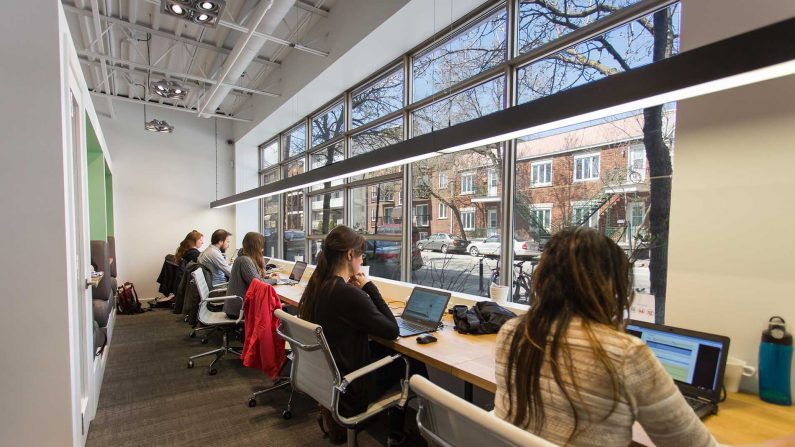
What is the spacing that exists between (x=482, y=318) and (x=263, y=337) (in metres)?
1.51

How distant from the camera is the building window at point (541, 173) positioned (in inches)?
102

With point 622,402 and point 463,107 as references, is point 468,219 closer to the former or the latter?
point 463,107

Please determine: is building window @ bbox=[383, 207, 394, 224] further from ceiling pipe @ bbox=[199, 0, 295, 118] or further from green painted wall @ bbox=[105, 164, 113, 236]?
green painted wall @ bbox=[105, 164, 113, 236]

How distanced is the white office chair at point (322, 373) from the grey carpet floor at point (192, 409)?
62 cm

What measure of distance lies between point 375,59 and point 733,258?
3.41 metres

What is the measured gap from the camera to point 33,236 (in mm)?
1616

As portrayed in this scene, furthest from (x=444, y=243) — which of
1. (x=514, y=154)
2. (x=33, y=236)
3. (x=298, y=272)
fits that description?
(x=33, y=236)

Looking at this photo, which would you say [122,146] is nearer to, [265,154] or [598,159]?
[265,154]

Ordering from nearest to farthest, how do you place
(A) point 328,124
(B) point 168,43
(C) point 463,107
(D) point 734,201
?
(D) point 734,201
(C) point 463,107
(B) point 168,43
(A) point 328,124

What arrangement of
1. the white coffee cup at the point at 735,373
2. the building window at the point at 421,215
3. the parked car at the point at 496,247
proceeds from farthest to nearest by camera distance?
the building window at the point at 421,215
the parked car at the point at 496,247
the white coffee cup at the point at 735,373

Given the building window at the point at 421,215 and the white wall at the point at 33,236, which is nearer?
the white wall at the point at 33,236

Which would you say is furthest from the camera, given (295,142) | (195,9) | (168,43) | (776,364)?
(295,142)

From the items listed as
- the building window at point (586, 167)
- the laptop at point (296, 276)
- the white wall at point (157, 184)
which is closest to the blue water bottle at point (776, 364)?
the building window at point (586, 167)

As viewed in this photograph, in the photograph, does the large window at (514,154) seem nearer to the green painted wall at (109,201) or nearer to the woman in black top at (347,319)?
the woman in black top at (347,319)
